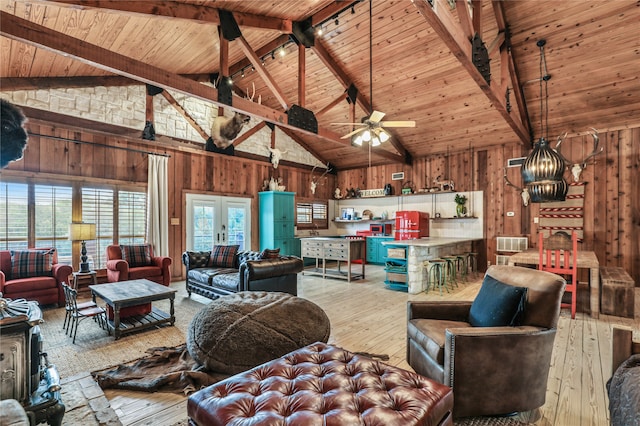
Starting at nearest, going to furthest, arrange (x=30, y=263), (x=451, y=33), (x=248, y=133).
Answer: (x=451, y=33)
(x=30, y=263)
(x=248, y=133)

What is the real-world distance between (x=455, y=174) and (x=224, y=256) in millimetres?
6185

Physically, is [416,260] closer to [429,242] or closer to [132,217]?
[429,242]

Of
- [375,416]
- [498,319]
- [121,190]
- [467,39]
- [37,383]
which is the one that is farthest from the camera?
[121,190]

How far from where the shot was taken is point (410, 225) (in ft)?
25.6

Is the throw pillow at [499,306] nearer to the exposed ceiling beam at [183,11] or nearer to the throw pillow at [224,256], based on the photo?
the throw pillow at [224,256]

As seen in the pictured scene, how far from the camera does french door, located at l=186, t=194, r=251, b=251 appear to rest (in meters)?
6.82

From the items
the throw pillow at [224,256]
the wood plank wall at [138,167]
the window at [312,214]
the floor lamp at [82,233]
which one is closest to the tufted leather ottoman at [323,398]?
the throw pillow at [224,256]

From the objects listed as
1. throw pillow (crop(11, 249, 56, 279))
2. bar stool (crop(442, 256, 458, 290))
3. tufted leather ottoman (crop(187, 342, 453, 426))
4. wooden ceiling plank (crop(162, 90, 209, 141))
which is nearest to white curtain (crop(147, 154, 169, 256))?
wooden ceiling plank (crop(162, 90, 209, 141))

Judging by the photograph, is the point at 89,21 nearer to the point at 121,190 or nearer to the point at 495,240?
the point at 121,190

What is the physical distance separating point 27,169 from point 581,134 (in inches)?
405

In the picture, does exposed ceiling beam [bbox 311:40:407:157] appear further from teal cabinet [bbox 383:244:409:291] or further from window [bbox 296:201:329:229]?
window [bbox 296:201:329:229]

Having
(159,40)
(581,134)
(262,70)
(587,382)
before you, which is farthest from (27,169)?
(581,134)

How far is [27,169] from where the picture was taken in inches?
190

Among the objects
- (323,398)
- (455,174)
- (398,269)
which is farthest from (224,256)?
(455,174)
